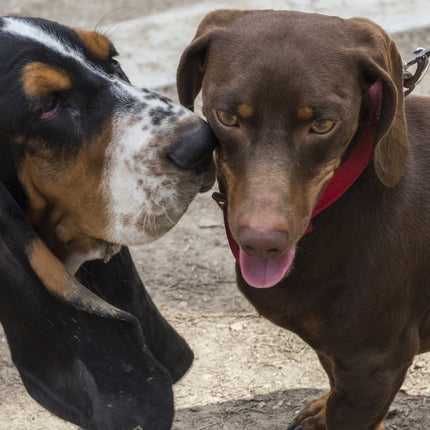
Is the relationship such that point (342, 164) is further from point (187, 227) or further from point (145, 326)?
point (187, 227)

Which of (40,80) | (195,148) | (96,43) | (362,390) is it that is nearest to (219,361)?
(362,390)

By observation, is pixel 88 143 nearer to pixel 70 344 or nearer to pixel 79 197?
pixel 79 197

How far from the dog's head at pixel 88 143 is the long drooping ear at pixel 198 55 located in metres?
0.08

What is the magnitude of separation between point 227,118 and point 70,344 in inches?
40.0

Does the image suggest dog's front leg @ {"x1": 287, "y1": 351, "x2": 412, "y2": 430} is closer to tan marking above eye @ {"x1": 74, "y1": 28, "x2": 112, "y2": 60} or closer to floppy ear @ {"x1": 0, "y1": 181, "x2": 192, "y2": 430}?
floppy ear @ {"x1": 0, "y1": 181, "x2": 192, "y2": 430}

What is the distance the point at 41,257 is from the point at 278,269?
82 cm

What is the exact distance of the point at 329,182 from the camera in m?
2.70

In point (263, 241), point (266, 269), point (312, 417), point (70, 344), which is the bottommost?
point (312, 417)

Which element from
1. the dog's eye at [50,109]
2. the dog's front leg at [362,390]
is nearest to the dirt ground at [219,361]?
the dog's front leg at [362,390]

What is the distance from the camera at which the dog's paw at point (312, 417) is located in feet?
11.4

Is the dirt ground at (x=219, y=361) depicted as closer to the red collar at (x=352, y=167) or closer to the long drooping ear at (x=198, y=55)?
the red collar at (x=352, y=167)

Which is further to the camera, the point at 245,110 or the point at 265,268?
the point at 265,268

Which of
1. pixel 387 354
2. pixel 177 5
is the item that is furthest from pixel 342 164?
pixel 177 5

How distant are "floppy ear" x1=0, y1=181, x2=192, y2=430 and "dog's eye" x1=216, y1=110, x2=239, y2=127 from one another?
0.78m
